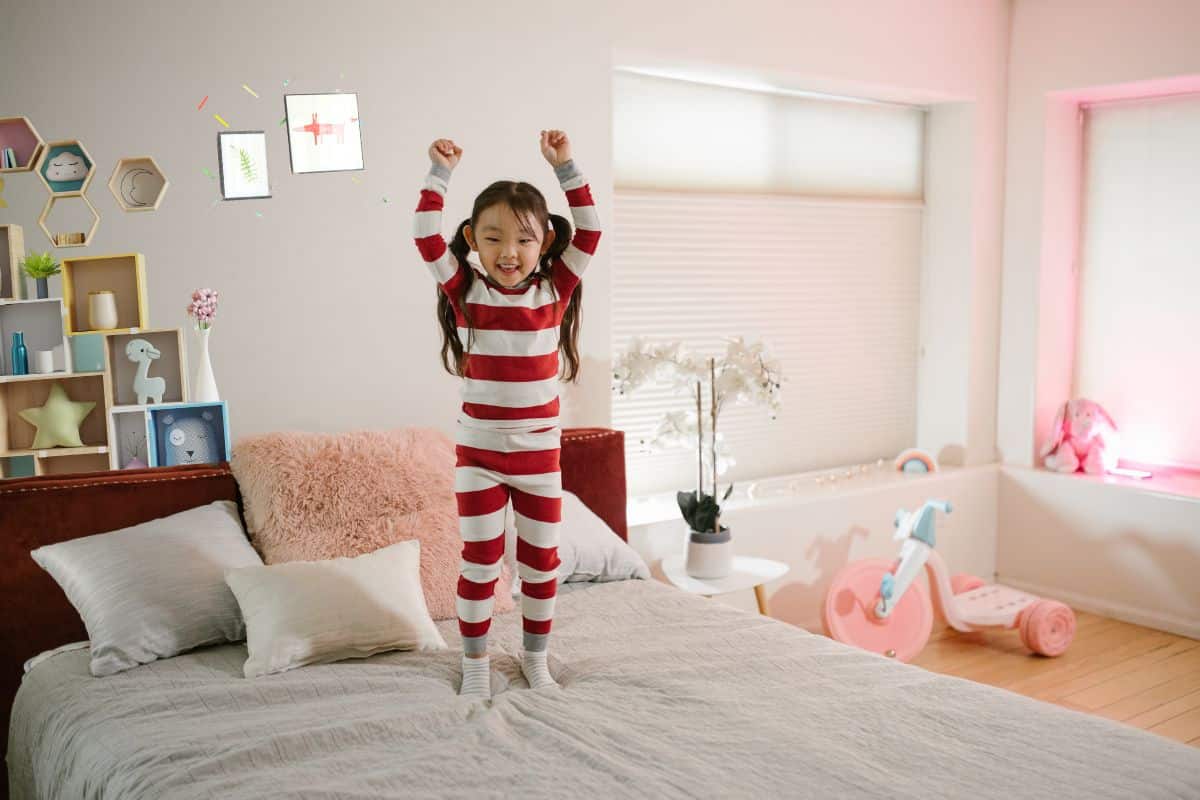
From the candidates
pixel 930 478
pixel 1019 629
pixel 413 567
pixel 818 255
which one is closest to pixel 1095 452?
pixel 930 478

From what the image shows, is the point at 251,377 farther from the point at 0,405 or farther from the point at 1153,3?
the point at 1153,3

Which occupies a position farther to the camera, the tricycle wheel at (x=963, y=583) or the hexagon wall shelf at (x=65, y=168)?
the tricycle wheel at (x=963, y=583)

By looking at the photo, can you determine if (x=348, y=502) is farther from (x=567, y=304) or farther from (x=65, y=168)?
(x=65, y=168)

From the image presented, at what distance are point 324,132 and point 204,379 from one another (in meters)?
0.74

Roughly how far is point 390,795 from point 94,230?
5.46 feet

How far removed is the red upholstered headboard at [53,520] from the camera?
2328mm

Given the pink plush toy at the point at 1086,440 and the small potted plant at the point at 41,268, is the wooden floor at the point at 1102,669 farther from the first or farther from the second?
the small potted plant at the point at 41,268

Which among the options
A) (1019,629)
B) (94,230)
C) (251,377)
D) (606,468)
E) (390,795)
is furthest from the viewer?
(1019,629)

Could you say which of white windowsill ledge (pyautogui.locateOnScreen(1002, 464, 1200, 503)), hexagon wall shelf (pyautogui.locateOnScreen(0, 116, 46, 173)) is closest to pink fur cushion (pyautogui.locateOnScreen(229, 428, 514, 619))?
hexagon wall shelf (pyautogui.locateOnScreen(0, 116, 46, 173))

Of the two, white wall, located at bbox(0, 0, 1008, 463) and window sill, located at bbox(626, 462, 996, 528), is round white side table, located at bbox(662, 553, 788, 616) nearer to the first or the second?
window sill, located at bbox(626, 462, 996, 528)

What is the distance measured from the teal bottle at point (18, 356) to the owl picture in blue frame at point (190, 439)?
33 centimetres

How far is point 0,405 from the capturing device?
7.95 ft

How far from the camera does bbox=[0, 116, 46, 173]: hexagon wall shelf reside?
2.42 m

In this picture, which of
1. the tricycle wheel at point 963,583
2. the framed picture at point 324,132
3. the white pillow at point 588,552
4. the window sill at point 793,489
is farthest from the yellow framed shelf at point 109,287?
the tricycle wheel at point 963,583
